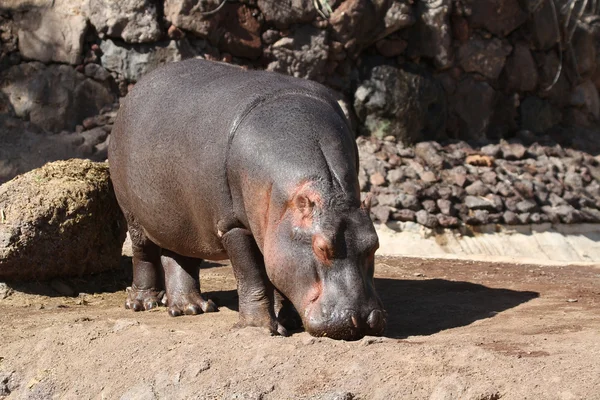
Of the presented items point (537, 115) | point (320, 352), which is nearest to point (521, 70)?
point (537, 115)

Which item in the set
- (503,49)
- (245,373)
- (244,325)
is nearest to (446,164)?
(503,49)

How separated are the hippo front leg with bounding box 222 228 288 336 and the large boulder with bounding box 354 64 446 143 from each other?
6.55 meters

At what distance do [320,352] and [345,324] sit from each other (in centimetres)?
30

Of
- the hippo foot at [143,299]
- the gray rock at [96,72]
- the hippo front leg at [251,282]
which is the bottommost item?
the hippo foot at [143,299]

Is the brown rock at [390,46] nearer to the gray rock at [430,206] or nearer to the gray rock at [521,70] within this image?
the gray rock at [521,70]

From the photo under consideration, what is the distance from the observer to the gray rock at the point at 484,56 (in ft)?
41.2

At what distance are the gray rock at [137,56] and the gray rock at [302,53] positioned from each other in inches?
46.1

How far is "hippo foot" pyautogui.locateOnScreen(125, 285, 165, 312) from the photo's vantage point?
656cm

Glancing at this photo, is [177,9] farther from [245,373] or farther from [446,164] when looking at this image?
[245,373]

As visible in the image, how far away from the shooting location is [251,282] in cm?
522

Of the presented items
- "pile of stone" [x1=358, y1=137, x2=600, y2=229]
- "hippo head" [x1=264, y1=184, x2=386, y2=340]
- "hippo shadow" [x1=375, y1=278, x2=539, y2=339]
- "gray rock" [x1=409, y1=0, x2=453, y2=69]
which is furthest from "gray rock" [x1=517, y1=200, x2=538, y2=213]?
"hippo head" [x1=264, y1=184, x2=386, y2=340]

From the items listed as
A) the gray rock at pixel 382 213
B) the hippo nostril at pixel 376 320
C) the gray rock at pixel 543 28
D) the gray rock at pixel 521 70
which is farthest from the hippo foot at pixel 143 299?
the gray rock at pixel 543 28

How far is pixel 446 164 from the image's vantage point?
37.4ft

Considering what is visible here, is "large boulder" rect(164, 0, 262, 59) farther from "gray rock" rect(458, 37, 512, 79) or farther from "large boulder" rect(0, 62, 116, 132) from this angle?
"gray rock" rect(458, 37, 512, 79)
